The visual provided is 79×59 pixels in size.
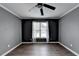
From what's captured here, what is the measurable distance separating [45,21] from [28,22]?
1.35 meters

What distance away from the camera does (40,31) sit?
799 centimetres

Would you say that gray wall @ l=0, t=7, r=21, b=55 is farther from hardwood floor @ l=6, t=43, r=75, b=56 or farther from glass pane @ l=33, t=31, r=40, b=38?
glass pane @ l=33, t=31, r=40, b=38

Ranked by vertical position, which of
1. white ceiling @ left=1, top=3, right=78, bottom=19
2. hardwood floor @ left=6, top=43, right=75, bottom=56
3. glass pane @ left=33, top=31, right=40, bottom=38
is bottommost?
hardwood floor @ left=6, top=43, right=75, bottom=56

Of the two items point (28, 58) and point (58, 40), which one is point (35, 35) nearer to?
point (58, 40)

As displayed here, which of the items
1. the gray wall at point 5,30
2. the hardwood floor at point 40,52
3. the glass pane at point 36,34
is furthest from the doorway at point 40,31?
the gray wall at point 5,30

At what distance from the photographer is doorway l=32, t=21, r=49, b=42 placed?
26.1ft

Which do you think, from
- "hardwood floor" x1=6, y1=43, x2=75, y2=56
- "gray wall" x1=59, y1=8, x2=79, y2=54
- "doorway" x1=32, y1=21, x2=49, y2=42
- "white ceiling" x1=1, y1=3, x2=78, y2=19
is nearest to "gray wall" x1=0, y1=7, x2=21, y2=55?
"white ceiling" x1=1, y1=3, x2=78, y2=19

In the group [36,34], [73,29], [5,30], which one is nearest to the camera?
[5,30]

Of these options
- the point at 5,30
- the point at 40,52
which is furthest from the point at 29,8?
the point at 40,52

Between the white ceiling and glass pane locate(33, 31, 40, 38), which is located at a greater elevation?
the white ceiling

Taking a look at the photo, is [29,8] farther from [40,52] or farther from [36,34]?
[36,34]

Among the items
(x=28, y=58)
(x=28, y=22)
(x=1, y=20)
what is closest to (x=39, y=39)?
(x=28, y=22)

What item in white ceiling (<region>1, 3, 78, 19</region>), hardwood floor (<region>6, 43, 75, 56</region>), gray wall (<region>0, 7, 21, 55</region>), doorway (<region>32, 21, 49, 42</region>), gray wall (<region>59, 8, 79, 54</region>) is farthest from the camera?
doorway (<region>32, 21, 49, 42</region>)

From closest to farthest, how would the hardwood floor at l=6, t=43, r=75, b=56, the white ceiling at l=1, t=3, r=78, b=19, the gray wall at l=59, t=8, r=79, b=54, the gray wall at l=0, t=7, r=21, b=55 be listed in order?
the white ceiling at l=1, t=3, r=78, b=19, the gray wall at l=0, t=7, r=21, b=55, the gray wall at l=59, t=8, r=79, b=54, the hardwood floor at l=6, t=43, r=75, b=56
